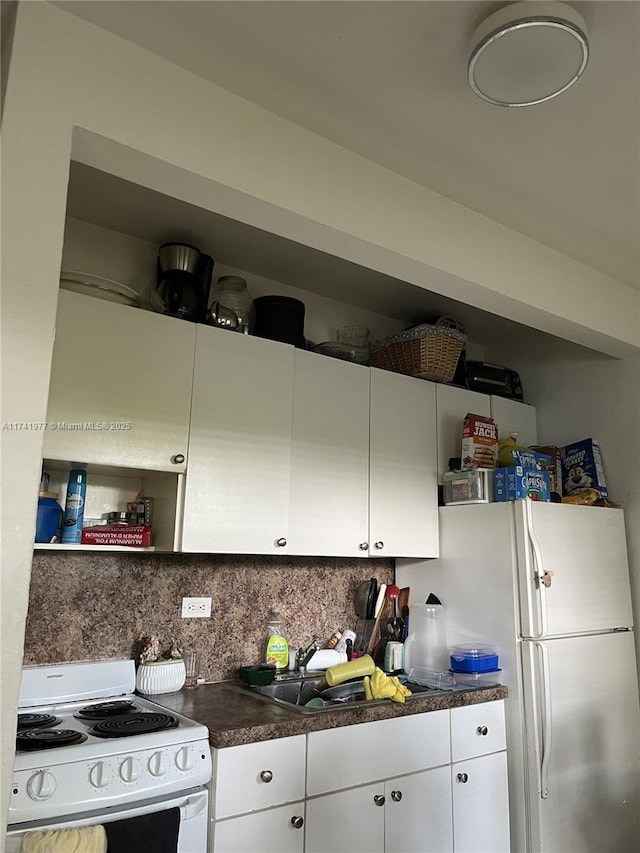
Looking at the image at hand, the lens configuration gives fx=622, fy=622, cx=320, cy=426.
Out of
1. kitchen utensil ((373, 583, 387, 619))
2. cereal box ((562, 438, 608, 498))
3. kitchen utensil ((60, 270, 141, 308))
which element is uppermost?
kitchen utensil ((60, 270, 141, 308))

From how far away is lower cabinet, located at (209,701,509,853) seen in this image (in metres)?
1.76

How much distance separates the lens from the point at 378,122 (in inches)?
67.7

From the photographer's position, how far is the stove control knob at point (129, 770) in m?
1.61

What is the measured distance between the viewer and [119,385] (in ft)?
6.77

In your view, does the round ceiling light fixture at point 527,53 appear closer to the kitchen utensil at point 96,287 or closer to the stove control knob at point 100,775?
the kitchen utensil at point 96,287

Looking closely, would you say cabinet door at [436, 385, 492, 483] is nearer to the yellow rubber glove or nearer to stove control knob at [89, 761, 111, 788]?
the yellow rubber glove

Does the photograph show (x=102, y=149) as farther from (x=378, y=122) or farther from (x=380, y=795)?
(x=380, y=795)

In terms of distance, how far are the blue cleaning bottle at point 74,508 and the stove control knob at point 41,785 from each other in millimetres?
717

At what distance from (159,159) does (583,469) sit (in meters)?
2.40

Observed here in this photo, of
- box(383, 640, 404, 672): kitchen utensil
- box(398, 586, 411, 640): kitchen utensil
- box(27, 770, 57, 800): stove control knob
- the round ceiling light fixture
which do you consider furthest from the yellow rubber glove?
the round ceiling light fixture

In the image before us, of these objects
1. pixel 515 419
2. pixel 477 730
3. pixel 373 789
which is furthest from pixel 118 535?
pixel 515 419

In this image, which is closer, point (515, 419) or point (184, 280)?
point (184, 280)

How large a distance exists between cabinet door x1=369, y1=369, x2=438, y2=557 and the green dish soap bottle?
0.50 metres

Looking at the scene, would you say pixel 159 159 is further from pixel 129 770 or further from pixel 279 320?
pixel 129 770
